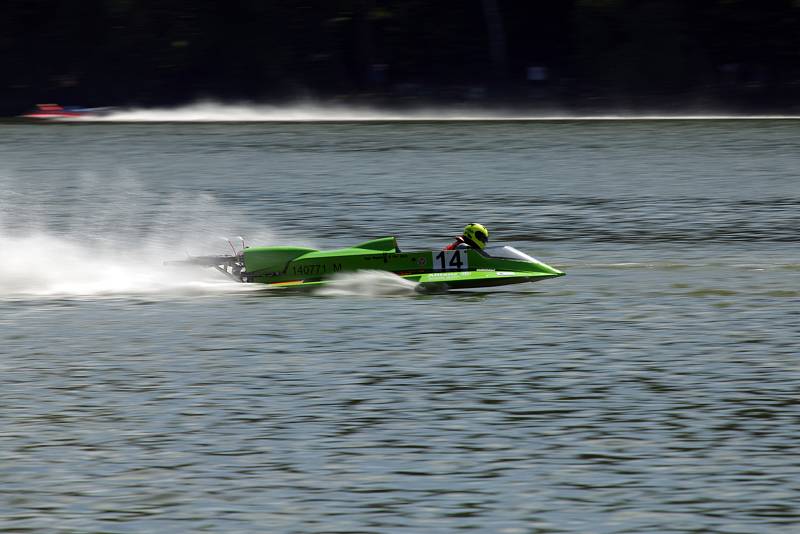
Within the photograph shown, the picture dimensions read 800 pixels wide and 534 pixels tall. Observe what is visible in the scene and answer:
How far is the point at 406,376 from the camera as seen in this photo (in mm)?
17266

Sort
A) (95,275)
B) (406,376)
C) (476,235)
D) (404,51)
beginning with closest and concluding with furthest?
(406,376), (476,235), (95,275), (404,51)

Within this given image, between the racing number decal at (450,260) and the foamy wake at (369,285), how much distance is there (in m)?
0.57

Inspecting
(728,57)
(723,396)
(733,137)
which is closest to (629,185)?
(733,137)

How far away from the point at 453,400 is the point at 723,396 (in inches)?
131

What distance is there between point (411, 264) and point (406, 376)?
5.38 metres

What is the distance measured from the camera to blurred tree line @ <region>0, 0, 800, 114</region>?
73.8 metres

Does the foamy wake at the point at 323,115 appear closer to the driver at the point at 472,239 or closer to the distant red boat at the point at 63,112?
the distant red boat at the point at 63,112

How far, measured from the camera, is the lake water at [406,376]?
1270cm

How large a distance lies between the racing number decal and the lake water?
77cm

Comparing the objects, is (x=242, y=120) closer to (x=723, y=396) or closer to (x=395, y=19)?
(x=395, y=19)

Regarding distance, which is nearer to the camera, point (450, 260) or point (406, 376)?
point (406, 376)

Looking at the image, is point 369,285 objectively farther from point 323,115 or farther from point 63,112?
point 63,112

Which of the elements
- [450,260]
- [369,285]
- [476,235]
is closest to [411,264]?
[450,260]

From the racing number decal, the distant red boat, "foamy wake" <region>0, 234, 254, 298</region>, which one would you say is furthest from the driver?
the distant red boat
